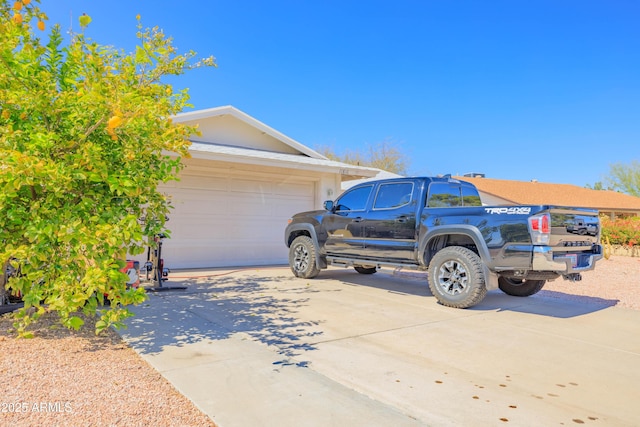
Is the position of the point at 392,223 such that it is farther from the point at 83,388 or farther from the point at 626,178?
the point at 626,178

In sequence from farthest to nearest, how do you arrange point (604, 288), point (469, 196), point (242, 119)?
point (242, 119) < point (604, 288) < point (469, 196)

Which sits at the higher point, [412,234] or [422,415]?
[412,234]

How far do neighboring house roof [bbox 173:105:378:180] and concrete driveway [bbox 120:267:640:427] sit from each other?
4.27 m

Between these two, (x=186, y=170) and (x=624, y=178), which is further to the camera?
(x=624, y=178)

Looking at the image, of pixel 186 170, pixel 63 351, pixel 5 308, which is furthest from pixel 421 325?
pixel 186 170

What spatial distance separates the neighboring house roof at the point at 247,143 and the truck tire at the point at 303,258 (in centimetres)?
249

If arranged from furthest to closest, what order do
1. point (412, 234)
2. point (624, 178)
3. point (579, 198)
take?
point (624, 178)
point (579, 198)
point (412, 234)

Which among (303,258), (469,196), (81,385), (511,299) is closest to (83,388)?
(81,385)

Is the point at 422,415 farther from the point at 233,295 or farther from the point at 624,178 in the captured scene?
the point at 624,178

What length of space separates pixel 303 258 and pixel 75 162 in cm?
599

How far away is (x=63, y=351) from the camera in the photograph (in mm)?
4137

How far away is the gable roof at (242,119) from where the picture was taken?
1085 cm

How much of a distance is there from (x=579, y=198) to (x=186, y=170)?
1299 inches

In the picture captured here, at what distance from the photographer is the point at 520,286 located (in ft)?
25.3
